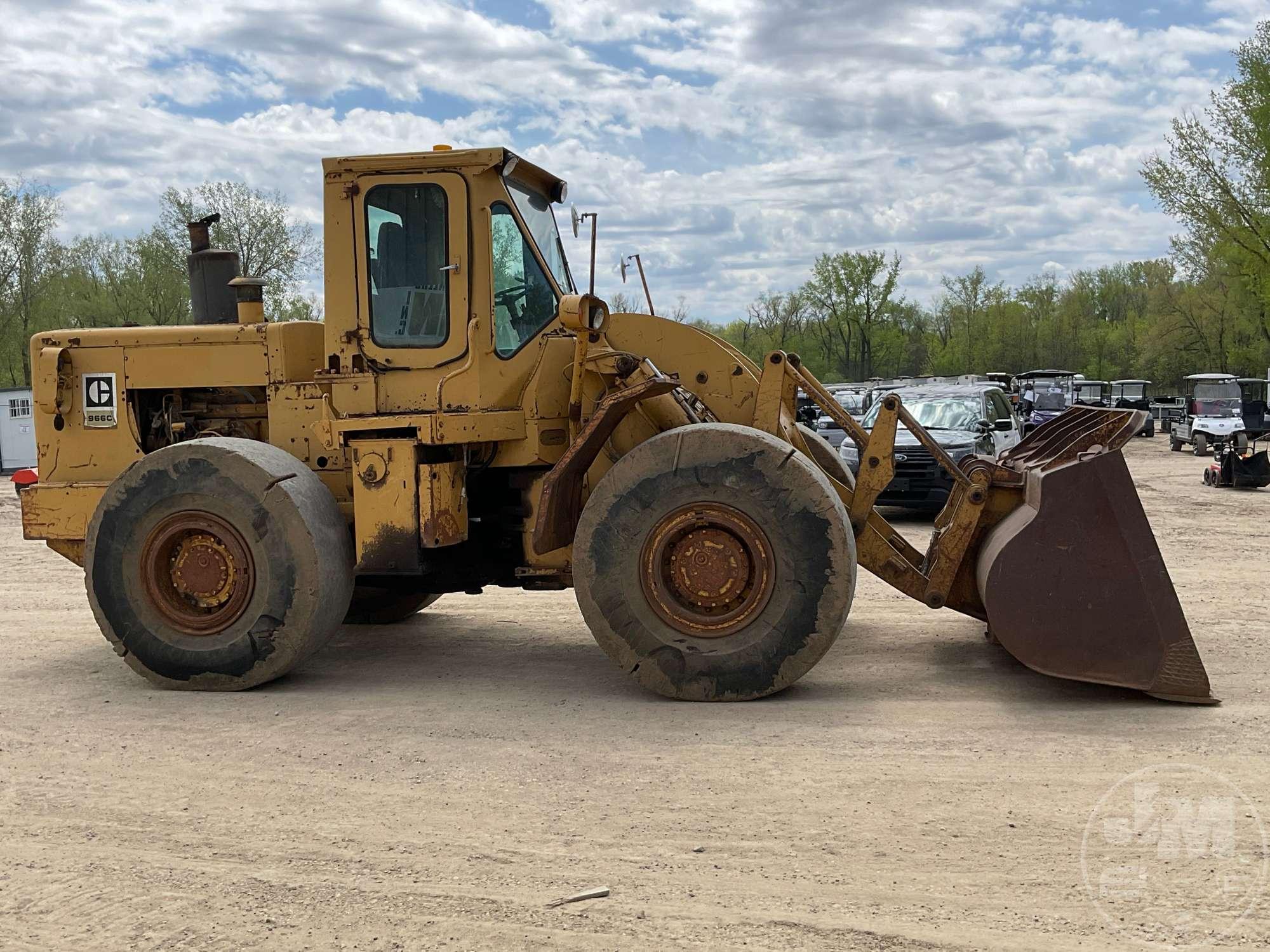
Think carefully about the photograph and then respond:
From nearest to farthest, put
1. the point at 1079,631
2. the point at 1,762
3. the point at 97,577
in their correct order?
the point at 1,762 < the point at 1079,631 < the point at 97,577

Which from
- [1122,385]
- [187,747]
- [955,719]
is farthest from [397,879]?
[1122,385]

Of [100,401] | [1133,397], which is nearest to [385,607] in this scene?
[100,401]

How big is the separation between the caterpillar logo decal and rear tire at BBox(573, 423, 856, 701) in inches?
139

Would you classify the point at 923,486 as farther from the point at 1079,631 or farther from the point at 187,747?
the point at 187,747

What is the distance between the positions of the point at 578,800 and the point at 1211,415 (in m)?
30.7

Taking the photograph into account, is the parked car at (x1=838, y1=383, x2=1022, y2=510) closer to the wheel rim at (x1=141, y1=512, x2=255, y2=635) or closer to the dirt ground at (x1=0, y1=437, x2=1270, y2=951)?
the dirt ground at (x1=0, y1=437, x2=1270, y2=951)

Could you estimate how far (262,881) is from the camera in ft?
13.6

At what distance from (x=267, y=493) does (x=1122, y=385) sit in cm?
5158

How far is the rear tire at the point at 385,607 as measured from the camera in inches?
340

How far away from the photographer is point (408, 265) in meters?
6.91

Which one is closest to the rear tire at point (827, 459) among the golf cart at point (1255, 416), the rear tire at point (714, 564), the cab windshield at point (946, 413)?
the rear tire at point (714, 564)

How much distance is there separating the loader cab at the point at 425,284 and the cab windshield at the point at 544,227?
0.10 m

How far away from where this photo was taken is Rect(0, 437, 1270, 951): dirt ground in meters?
3.79

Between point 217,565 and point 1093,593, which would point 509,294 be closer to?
point 217,565
